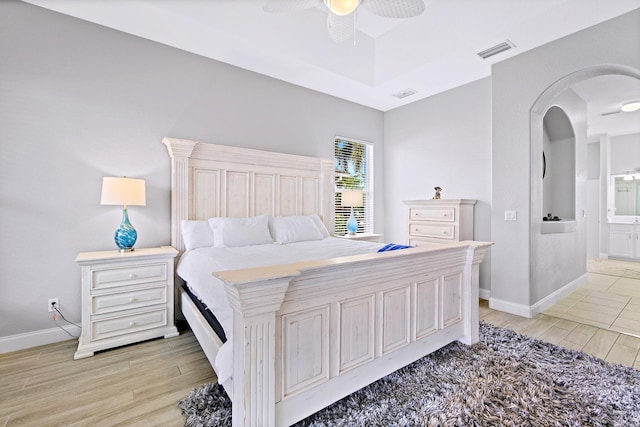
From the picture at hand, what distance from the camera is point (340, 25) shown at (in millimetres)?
2490

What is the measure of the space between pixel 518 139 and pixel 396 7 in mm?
2115

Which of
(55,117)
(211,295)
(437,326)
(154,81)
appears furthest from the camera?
→ (154,81)

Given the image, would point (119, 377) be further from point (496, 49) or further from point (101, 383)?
point (496, 49)

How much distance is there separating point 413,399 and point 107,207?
309cm

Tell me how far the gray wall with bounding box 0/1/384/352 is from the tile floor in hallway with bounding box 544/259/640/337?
4593mm

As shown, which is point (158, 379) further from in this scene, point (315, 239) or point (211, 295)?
point (315, 239)

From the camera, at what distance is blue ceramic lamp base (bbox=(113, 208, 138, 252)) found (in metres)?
2.60

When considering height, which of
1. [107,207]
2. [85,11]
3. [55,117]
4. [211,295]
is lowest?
[211,295]

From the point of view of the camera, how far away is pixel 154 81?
299 centimetres

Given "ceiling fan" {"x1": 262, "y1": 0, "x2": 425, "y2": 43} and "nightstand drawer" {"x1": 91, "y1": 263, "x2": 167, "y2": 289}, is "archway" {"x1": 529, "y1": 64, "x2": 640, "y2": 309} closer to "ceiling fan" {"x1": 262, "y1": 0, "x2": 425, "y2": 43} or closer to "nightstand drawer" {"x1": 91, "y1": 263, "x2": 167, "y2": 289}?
"ceiling fan" {"x1": 262, "y1": 0, "x2": 425, "y2": 43}

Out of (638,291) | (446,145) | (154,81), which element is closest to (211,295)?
(154,81)

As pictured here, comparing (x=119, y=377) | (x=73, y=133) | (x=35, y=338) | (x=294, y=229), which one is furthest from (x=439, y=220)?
(x=35, y=338)

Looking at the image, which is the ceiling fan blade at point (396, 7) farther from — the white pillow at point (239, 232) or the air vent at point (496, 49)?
the white pillow at point (239, 232)

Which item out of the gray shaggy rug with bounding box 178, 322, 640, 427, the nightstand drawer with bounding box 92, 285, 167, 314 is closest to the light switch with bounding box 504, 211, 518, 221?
the gray shaggy rug with bounding box 178, 322, 640, 427
